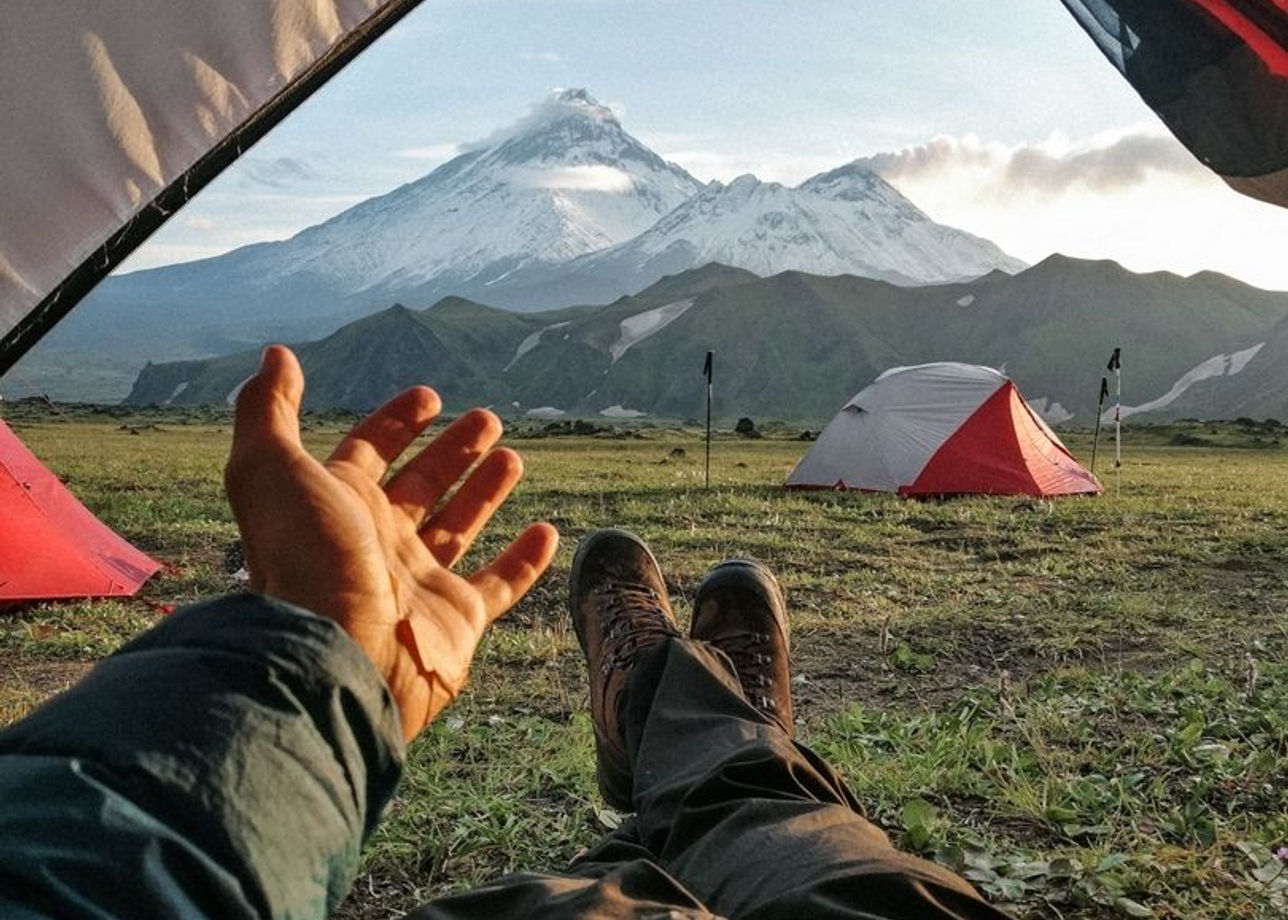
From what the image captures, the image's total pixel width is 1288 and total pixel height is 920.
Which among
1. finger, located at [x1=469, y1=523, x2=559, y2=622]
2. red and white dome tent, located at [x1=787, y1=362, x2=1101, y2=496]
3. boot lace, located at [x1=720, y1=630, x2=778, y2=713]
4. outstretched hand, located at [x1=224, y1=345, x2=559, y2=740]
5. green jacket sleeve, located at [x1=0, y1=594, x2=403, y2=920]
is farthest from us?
red and white dome tent, located at [x1=787, y1=362, x2=1101, y2=496]

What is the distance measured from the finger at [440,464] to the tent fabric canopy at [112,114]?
89.3 inches

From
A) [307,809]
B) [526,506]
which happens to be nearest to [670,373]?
[526,506]

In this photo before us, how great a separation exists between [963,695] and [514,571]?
3554 millimetres

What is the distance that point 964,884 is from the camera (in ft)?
6.60

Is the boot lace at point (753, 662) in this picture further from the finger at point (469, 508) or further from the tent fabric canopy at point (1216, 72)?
the tent fabric canopy at point (1216, 72)

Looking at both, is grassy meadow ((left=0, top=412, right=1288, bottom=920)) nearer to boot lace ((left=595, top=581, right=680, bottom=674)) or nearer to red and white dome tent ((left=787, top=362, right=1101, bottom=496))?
boot lace ((left=595, top=581, right=680, bottom=674))

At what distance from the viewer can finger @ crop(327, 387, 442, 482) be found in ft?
6.27

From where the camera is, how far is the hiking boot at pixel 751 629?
11.8 ft

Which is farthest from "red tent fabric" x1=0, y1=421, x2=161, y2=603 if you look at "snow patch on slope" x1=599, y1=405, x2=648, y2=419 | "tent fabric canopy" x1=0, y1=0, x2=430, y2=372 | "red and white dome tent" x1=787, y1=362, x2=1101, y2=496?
"snow patch on slope" x1=599, y1=405, x2=648, y2=419

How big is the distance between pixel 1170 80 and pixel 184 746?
224 inches

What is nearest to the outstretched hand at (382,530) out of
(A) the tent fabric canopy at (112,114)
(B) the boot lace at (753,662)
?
(B) the boot lace at (753,662)

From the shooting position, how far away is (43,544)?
669cm

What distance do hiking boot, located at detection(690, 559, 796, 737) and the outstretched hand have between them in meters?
1.69

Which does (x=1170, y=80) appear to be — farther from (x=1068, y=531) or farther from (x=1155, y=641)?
(x=1068, y=531)
